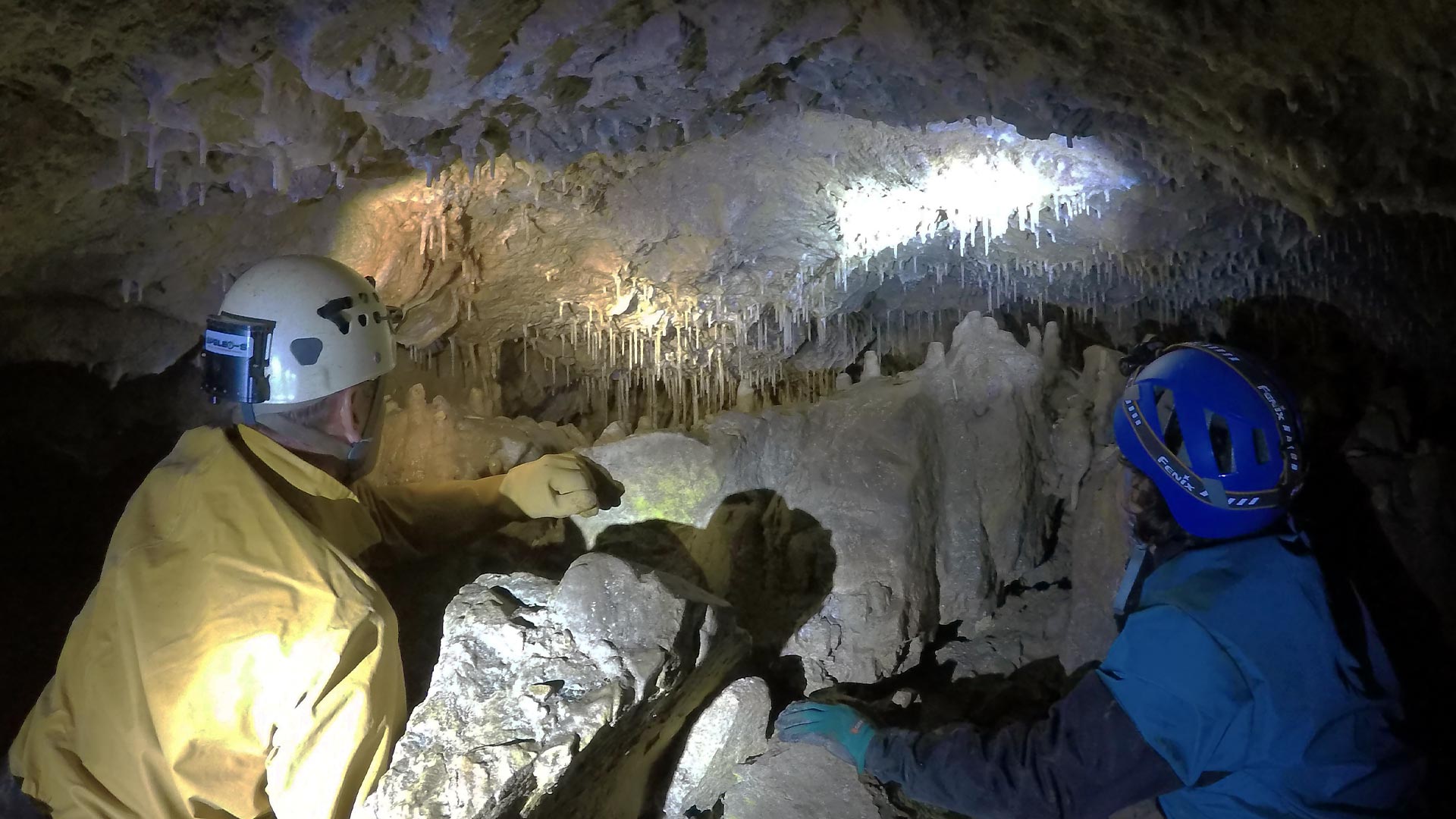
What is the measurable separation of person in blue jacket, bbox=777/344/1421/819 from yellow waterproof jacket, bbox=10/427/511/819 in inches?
54.0

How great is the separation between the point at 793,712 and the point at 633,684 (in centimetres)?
73

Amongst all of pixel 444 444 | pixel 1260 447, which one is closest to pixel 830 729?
pixel 1260 447

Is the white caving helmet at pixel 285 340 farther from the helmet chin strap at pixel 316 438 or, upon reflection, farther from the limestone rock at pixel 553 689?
the limestone rock at pixel 553 689

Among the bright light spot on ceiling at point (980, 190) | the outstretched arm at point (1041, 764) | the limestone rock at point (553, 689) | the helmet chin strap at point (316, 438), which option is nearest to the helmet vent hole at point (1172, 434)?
the outstretched arm at point (1041, 764)

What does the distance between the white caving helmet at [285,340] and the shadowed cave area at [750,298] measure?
48 centimetres

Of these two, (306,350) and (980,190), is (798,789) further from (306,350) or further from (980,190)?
(980,190)

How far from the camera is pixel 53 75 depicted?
1884mm

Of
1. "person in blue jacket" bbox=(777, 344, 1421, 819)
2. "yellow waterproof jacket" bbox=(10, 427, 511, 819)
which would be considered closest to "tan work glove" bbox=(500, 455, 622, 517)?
"yellow waterproof jacket" bbox=(10, 427, 511, 819)

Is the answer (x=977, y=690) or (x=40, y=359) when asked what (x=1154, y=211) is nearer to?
(x=977, y=690)

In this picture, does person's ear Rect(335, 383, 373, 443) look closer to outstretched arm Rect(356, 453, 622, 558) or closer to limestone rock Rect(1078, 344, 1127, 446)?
outstretched arm Rect(356, 453, 622, 558)

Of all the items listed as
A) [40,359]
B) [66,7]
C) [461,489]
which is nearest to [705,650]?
[461,489]

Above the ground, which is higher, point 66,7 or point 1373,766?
point 66,7

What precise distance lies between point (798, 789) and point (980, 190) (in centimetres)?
240

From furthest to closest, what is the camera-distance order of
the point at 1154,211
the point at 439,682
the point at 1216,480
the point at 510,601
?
the point at 1154,211, the point at 510,601, the point at 439,682, the point at 1216,480
